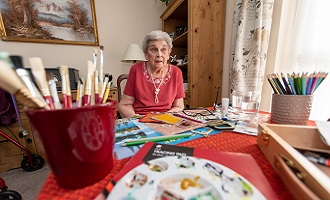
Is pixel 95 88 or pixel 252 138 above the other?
pixel 95 88

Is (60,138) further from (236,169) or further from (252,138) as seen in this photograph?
(252,138)

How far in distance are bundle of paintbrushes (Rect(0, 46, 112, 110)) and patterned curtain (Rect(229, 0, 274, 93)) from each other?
125 centimetres

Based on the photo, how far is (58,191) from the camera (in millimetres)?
241

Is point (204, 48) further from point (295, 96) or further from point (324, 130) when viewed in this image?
point (324, 130)

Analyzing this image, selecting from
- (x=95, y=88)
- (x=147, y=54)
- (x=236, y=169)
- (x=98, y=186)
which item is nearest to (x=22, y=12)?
(x=147, y=54)

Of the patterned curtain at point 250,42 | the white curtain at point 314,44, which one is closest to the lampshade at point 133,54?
the patterned curtain at point 250,42

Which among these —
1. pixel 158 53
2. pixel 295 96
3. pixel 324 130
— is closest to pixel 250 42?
pixel 158 53

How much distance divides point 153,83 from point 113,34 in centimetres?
155

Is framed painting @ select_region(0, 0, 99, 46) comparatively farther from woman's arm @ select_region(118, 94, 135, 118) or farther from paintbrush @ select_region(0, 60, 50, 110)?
paintbrush @ select_region(0, 60, 50, 110)

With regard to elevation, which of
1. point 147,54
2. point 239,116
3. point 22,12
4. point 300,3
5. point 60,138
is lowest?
point 239,116

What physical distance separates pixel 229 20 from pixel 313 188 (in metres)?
1.70

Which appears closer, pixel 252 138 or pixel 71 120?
pixel 71 120

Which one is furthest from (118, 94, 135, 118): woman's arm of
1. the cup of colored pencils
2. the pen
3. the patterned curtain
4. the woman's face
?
the patterned curtain

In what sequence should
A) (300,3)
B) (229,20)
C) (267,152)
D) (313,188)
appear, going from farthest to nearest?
1. (229,20)
2. (300,3)
3. (267,152)
4. (313,188)
